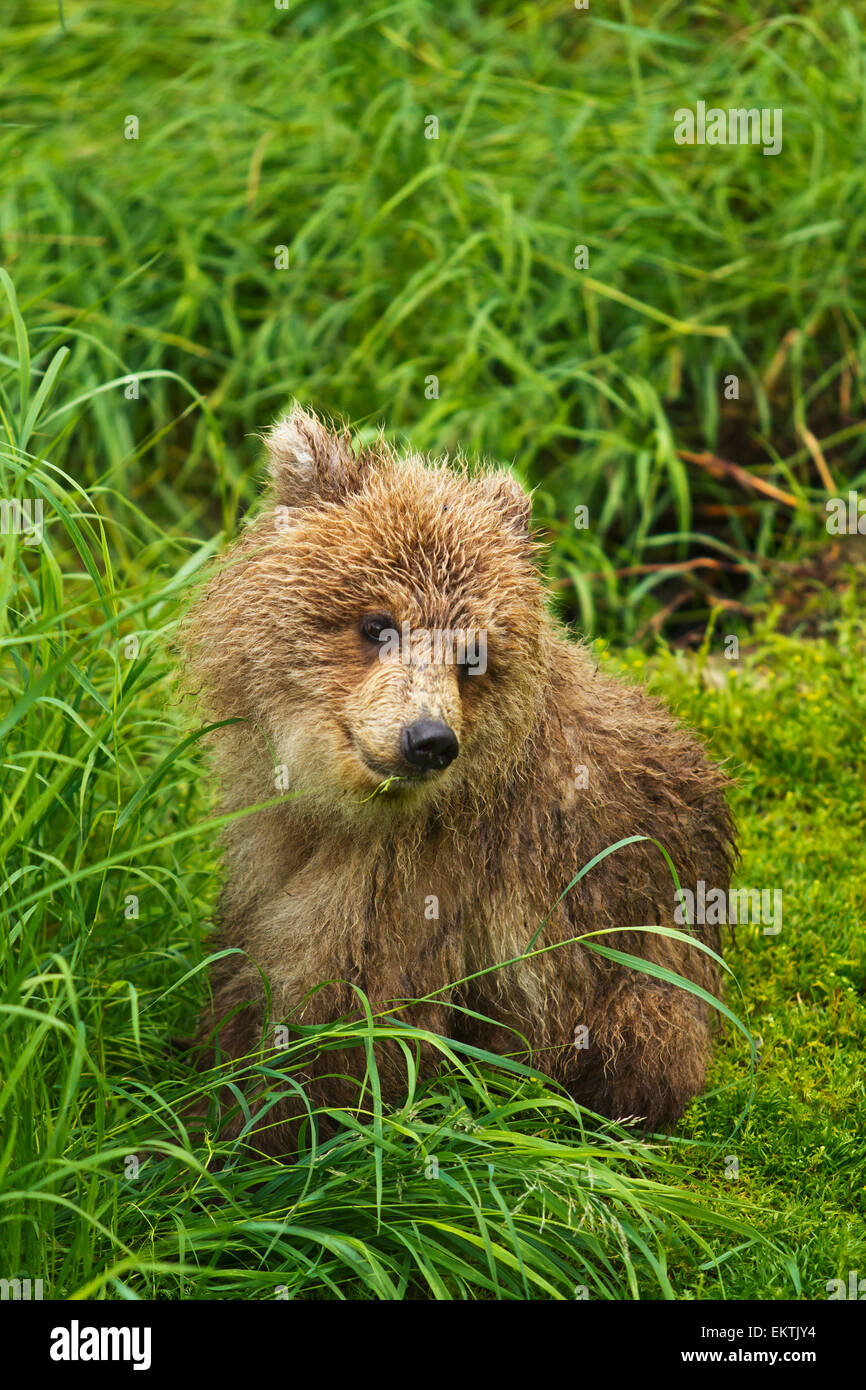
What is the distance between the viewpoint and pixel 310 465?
150 inches

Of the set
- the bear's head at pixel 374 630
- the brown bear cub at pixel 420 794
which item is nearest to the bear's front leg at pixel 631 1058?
the brown bear cub at pixel 420 794

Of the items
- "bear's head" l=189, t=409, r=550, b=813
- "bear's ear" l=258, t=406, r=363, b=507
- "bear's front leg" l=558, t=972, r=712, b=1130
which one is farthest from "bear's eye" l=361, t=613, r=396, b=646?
"bear's front leg" l=558, t=972, r=712, b=1130

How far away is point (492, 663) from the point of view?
3707 mm

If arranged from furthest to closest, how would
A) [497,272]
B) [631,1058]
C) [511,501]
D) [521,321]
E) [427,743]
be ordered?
[497,272]
[521,321]
[631,1058]
[511,501]
[427,743]

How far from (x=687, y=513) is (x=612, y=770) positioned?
9.75ft

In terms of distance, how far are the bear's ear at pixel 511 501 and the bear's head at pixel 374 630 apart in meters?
0.01

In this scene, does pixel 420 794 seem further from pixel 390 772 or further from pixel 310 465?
pixel 310 465

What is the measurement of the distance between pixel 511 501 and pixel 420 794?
32.8 inches

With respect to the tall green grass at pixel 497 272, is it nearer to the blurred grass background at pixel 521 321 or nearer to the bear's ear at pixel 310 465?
the blurred grass background at pixel 521 321

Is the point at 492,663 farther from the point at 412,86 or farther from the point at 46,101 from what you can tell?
the point at 46,101

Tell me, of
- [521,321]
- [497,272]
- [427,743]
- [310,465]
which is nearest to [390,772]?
[427,743]

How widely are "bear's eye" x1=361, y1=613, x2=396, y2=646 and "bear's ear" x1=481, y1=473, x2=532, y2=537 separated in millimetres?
473

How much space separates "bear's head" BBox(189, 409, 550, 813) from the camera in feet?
11.6
